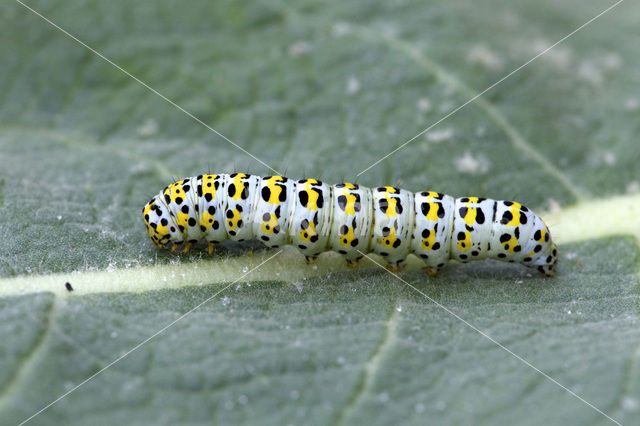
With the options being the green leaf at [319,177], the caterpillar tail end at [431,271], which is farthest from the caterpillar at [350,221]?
the green leaf at [319,177]

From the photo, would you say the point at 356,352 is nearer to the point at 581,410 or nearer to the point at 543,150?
the point at 581,410

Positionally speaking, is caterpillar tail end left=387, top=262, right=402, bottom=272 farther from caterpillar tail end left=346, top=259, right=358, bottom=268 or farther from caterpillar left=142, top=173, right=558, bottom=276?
caterpillar tail end left=346, top=259, right=358, bottom=268

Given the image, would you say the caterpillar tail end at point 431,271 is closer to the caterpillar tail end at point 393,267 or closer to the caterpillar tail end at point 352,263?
the caterpillar tail end at point 393,267

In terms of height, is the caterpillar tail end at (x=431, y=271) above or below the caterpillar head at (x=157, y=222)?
below

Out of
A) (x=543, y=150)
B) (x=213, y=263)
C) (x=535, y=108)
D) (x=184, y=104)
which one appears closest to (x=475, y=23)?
(x=535, y=108)

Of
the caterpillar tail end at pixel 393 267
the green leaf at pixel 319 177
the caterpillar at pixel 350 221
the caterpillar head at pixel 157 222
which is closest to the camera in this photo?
the green leaf at pixel 319 177

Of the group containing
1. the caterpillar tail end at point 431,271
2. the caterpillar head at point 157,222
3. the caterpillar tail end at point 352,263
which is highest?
the caterpillar head at point 157,222

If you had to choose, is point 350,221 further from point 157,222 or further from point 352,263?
point 157,222
